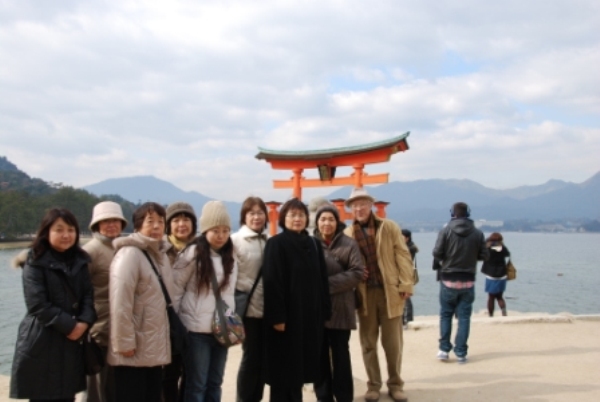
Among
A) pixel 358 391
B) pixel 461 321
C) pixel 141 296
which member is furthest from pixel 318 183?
pixel 141 296

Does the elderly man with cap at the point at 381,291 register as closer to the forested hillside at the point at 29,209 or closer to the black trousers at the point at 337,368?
the black trousers at the point at 337,368

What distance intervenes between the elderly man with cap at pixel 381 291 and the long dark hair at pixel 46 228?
6.78 ft

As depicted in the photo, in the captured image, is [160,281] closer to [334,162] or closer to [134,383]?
[134,383]

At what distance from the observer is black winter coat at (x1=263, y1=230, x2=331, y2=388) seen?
321cm

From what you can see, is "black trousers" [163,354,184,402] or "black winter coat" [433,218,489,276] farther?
"black winter coat" [433,218,489,276]

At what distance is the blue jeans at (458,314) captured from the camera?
4.80 metres

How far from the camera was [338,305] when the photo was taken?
350 cm

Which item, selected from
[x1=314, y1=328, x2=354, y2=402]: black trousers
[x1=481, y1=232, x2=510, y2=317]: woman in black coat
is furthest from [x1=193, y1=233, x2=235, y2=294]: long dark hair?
[x1=481, y1=232, x2=510, y2=317]: woman in black coat

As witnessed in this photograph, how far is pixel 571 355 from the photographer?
16.9ft

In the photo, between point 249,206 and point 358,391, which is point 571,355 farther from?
point 249,206

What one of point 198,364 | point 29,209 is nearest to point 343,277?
point 198,364

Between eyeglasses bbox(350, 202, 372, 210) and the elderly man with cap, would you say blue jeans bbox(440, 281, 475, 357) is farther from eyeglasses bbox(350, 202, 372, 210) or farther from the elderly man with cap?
eyeglasses bbox(350, 202, 372, 210)

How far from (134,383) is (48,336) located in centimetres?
53

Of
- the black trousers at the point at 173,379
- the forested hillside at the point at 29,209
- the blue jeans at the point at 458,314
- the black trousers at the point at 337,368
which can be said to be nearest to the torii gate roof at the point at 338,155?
the blue jeans at the point at 458,314
